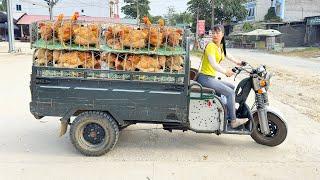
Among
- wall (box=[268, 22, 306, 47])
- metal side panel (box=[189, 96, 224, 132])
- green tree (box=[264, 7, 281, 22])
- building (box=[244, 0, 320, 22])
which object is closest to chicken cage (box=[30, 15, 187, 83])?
metal side panel (box=[189, 96, 224, 132])

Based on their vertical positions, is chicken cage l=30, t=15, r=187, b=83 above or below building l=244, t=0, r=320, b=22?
below

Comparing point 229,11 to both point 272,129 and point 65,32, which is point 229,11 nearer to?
point 272,129

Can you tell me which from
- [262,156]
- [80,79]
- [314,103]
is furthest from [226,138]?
[314,103]

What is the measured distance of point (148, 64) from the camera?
16.8ft

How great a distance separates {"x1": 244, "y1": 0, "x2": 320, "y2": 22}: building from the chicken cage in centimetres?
5798

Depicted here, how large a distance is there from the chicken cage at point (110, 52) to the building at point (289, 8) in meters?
58.0

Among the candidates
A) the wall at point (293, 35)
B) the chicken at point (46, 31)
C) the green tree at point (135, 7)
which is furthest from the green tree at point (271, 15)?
the chicken at point (46, 31)

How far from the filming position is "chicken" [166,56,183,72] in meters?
5.15

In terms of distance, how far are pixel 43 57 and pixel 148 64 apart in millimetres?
1352

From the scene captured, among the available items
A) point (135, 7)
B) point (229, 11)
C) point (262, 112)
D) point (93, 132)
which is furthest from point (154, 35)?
point (135, 7)

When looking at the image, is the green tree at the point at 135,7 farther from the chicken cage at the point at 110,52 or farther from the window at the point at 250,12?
the chicken cage at the point at 110,52

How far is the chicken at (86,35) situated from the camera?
511 centimetres

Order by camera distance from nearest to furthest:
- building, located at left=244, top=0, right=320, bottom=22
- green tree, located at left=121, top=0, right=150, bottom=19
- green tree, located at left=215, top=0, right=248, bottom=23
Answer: building, located at left=244, top=0, right=320, bottom=22, green tree, located at left=215, top=0, right=248, bottom=23, green tree, located at left=121, top=0, right=150, bottom=19

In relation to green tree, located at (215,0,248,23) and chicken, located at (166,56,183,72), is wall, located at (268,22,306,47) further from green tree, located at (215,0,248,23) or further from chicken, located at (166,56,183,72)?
chicken, located at (166,56,183,72)
